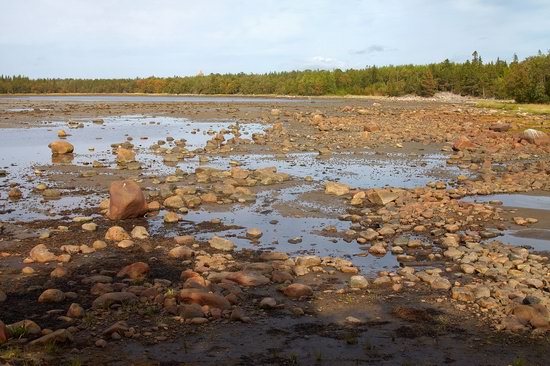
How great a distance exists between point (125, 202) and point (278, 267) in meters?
6.92

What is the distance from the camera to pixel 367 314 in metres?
10.0

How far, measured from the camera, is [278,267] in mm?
12570

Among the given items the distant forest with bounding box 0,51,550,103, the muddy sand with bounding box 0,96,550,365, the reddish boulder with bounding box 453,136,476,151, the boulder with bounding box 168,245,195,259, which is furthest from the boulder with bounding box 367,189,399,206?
the distant forest with bounding box 0,51,550,103

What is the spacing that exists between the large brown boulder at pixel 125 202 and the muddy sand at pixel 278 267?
0.17m

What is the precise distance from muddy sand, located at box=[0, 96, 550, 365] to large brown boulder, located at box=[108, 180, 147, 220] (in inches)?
6.6

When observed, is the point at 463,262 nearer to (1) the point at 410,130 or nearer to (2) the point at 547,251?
(2) the point at 547,251

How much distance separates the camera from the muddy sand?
8.65 metres

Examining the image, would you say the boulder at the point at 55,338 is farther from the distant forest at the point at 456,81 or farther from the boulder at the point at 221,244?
the distant forest at the point at 456,81

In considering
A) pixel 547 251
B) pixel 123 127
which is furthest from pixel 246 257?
pixel 123 127

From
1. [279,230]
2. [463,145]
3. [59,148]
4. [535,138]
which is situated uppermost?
[535,138]

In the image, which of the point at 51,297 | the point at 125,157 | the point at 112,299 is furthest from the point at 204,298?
the point at 125,157

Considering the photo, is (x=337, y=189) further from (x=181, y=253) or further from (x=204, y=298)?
(x=204, y=298)

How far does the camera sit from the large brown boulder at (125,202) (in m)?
17.2

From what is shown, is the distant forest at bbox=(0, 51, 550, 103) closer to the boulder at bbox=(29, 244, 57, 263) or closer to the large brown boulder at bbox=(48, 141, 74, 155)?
the large brown boulder at bbox=(48, 141, 74, 155)
